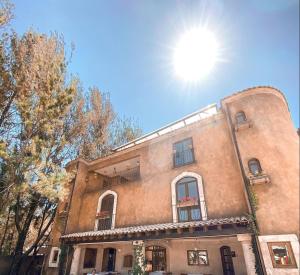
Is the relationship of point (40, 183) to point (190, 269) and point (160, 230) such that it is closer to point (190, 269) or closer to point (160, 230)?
point (160, 230)

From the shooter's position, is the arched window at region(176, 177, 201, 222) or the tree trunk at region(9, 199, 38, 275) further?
the tree trunk at region(9, 199, 38, 275)

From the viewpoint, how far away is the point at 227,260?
1217 centimetres

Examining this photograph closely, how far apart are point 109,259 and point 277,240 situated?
13163mm

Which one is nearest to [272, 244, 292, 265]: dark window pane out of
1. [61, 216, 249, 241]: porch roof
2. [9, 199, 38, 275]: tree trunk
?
[61, 216, 249, 241]: porch roof

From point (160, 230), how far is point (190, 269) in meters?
3.76

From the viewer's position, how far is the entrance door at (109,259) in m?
16.3

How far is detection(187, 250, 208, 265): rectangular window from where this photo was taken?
1259 cm

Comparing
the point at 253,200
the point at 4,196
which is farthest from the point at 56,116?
the point at 253,200

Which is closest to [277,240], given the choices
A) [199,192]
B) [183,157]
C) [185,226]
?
[185,226]

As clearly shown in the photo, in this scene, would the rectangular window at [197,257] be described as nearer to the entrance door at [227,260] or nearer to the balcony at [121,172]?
the entrance door at [227,260]

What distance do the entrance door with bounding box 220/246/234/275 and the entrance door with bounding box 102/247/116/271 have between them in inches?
343

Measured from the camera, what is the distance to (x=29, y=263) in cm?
1841

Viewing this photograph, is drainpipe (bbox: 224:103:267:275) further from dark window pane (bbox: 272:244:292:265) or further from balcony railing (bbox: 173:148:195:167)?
balcony railing (bbox: 173:148:195:167)

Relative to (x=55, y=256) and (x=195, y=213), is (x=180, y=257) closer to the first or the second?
(x=195, y=213)
